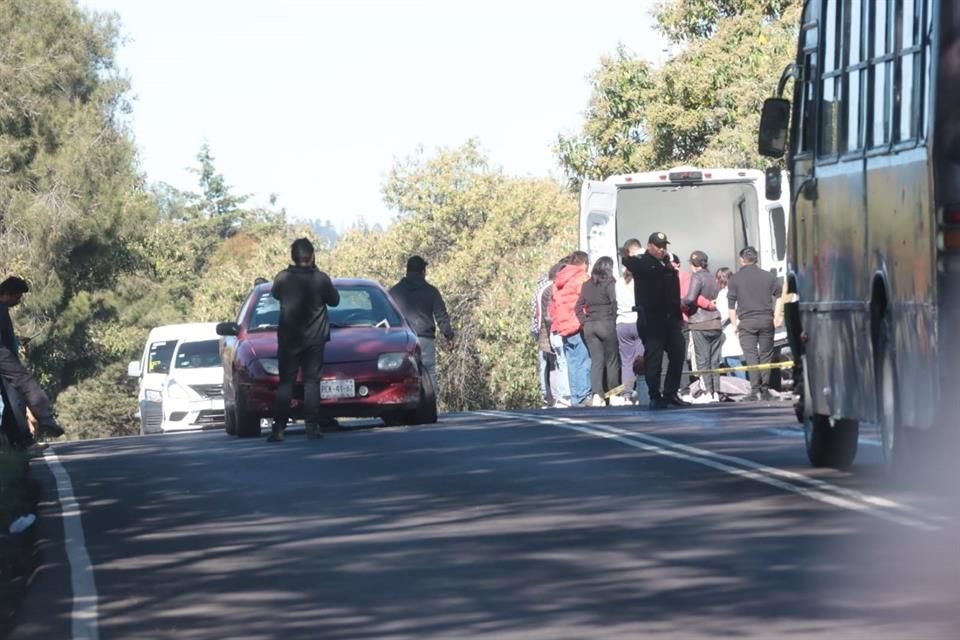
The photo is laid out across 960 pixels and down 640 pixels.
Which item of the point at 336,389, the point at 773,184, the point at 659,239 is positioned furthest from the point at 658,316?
the point at 773,184

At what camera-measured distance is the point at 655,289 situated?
22656mm

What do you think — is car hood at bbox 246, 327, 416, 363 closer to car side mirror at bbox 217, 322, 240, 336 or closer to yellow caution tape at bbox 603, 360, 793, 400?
car side mirror at bbox 217, 322, 240, 336

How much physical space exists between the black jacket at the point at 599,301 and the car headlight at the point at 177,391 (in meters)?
8.26

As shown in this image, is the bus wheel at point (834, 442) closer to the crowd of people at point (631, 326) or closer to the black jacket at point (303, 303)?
the black jacket at point (303, 303)

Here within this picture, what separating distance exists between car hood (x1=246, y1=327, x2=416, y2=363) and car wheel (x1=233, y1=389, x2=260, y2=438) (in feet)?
1.62

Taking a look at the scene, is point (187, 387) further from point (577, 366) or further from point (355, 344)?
point (355, 344)

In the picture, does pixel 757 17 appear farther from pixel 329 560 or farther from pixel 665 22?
pixel 329 560

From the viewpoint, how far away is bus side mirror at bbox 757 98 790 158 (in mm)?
14859

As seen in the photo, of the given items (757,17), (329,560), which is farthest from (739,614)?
(757,17)

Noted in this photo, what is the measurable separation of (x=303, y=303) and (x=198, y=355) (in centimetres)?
1353

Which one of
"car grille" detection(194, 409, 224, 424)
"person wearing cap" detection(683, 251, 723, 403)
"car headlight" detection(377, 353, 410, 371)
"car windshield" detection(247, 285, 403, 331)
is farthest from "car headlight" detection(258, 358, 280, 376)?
"car grille" detection(194, 409, 224, 424)

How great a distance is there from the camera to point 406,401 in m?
21.3

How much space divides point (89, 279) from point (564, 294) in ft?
122

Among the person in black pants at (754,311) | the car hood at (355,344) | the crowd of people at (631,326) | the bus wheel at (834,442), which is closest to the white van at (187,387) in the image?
the crowd of people at (631,326)
